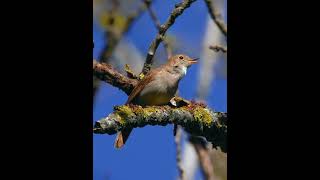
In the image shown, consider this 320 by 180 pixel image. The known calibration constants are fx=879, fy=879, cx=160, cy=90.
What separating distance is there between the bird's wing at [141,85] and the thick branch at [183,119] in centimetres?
14

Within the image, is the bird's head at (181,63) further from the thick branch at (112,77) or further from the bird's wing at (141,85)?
the thick branch at (112,77)

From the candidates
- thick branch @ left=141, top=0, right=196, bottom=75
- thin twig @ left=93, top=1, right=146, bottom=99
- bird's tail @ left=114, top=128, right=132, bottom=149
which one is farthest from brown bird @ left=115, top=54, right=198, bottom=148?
thin twig @ left=93, top=1, right=146, bottom=99

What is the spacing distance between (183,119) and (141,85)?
0.26 m

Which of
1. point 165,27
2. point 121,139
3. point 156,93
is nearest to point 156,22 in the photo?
point 165,27

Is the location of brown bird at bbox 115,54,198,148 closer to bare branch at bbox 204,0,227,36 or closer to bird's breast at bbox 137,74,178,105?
bird's breast at bbox 137,74,178,105

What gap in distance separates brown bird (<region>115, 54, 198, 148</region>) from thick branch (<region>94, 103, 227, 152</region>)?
0.41 feet

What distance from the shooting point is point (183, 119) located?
362 centimetres

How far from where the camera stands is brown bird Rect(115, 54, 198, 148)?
3.70 meters

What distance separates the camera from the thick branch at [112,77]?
361 cm

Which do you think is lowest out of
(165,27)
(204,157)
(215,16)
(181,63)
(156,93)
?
(204,157)

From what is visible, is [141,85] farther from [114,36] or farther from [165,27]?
[114,36]

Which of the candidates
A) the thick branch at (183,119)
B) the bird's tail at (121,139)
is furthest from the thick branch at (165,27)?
the bird's tail at (121,139)
